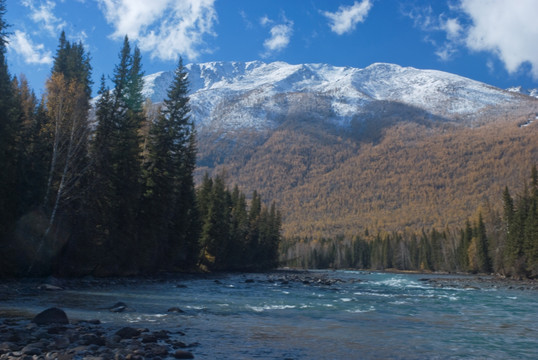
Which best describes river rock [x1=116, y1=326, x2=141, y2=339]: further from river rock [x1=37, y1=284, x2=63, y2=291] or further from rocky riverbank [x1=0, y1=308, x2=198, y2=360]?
river rock [x1=37, y1=284, x2=63, y2=291]

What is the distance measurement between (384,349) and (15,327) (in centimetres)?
1139

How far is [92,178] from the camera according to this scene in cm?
3206

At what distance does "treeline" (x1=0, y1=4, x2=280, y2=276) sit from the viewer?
2645 centimetres

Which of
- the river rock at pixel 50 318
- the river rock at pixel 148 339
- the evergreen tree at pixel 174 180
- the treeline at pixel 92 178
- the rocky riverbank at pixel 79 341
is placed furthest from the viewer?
the evergreen tree at pixel 174 180

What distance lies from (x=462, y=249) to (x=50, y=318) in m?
121

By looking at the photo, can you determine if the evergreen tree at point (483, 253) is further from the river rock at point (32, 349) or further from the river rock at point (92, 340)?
the river rock at point (32, 349)

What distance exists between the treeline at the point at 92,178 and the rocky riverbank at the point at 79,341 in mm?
13651

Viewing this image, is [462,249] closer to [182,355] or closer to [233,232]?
[233,232]

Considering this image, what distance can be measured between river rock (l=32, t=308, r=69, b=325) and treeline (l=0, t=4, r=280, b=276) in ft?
43.0

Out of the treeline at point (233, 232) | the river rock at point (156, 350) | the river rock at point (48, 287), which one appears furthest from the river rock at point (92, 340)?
the treeline at point (233, 232)

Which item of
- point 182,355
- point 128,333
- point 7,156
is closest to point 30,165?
point 7,156

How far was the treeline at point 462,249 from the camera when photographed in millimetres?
72062

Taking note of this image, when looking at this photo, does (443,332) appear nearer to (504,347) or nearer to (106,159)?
(504,347)

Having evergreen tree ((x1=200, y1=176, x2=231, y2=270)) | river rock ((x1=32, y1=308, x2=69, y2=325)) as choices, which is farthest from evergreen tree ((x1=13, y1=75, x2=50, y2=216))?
evergreen tree ((x1=200, y1=176, x2=231, y2=270))
